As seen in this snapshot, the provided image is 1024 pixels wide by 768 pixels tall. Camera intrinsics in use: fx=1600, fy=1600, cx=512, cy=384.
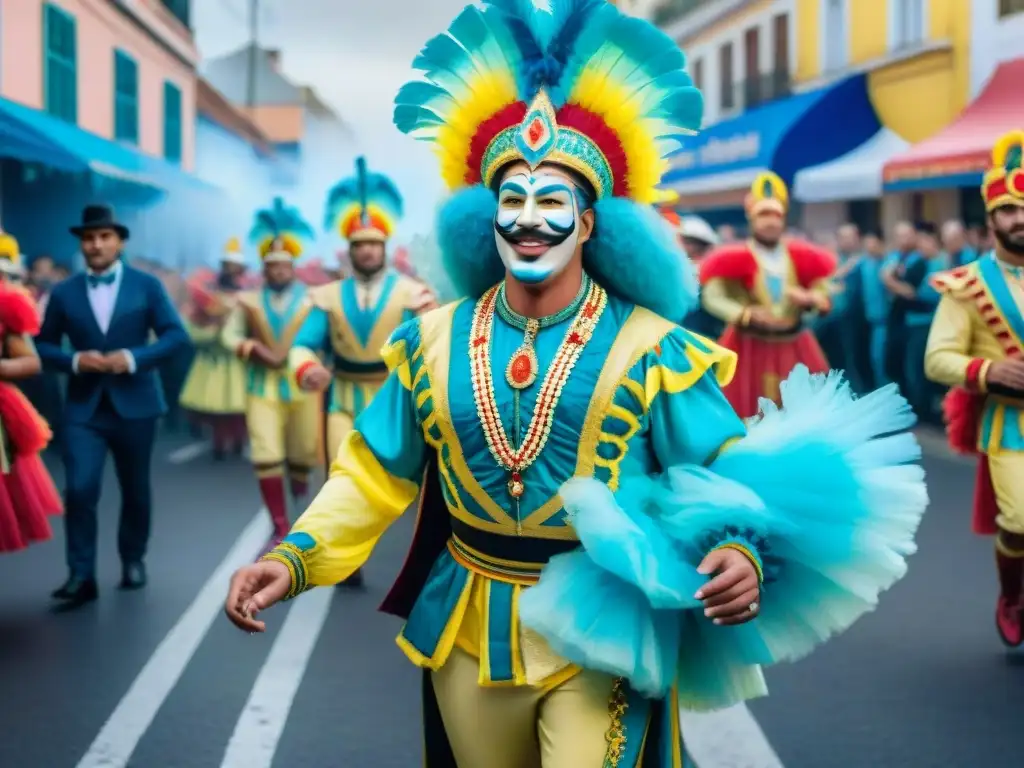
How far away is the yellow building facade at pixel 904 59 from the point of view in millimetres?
23172

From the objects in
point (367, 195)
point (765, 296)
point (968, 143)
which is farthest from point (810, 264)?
point (968, 143)

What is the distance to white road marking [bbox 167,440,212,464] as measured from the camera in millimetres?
14312

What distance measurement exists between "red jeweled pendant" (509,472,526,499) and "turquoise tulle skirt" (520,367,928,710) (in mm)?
201

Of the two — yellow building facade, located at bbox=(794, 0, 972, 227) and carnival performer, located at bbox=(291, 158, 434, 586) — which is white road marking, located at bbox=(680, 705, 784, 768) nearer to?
carnival performer, located at bbox=(291, 158, 434, 586)

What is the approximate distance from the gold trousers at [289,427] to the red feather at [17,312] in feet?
7.94

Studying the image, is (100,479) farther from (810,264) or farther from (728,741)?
(810,264)

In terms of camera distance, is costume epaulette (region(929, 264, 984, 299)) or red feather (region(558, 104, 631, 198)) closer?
red feather (region(558, 104, 631, 198))

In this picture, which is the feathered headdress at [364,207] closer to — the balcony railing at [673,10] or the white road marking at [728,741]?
the white road marking at [728,741]

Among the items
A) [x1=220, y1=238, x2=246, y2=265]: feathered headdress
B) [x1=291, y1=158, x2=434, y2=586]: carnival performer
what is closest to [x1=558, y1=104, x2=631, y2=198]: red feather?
[x1=291, y1=158, x2=434, y2=586]: carnival performer

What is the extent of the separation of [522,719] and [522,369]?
0.76 meters

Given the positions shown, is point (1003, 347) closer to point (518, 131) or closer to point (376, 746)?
point (376, 746)

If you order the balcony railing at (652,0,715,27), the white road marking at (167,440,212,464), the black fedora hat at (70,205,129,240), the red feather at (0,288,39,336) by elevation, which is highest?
the balcony railing at (652,0,715,27)

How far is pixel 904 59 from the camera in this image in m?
24.8

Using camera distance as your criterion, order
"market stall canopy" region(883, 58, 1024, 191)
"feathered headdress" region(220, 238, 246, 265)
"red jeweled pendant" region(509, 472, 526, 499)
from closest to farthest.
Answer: "red jeweled pendant" region(509, 472, 526, 499) < "feathered headdress" region(220, 238, 246, 265) < "market stall canopy" region(883, 58, 1024, 191)
